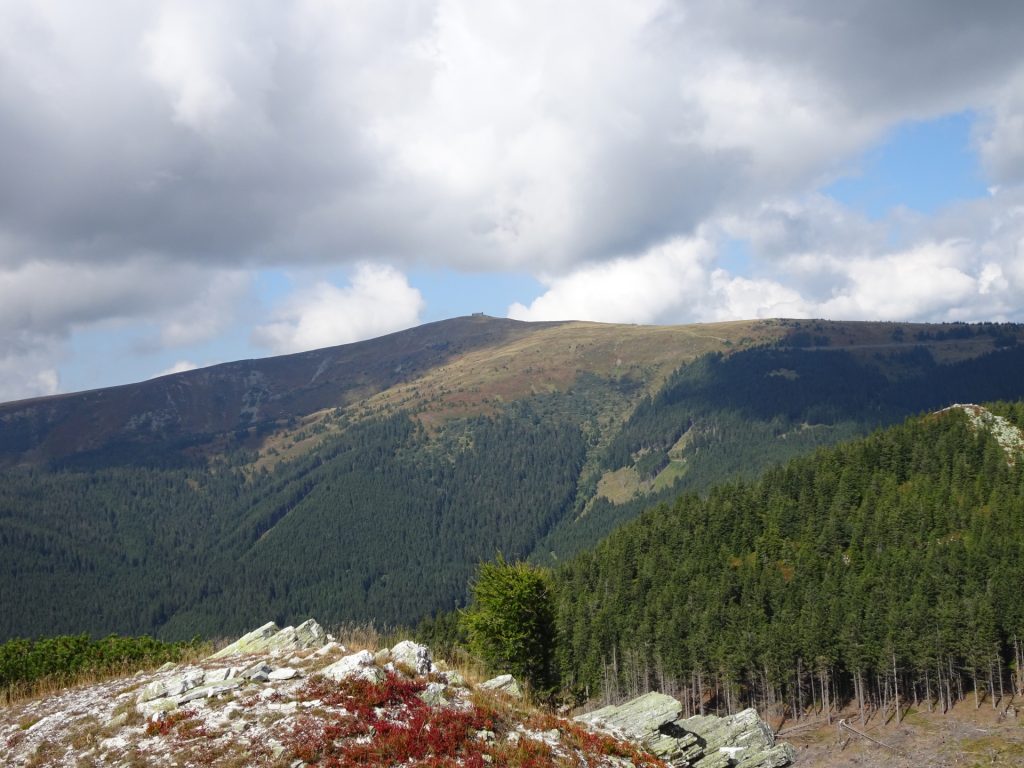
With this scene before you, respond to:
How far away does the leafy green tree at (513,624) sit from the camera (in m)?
49.7

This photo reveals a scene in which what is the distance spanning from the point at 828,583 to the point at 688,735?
295 ft

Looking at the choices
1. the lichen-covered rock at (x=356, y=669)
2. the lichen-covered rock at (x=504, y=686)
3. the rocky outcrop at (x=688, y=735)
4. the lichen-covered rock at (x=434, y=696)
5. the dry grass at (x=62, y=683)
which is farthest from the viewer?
the rocky outcrop at (x=688, y=735)

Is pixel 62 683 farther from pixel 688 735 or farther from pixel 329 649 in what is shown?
pixel 688 735

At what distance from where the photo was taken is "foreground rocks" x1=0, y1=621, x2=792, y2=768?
61.2 feet

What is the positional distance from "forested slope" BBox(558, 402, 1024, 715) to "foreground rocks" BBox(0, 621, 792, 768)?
7166 cm

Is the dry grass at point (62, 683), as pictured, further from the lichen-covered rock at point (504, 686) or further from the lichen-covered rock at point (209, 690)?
the lichen-covered rock at point (504, 686)

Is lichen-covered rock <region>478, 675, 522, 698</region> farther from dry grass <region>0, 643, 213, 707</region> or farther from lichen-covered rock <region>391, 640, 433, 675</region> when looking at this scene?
dry grass <region>0, 643, 213, 707</region>

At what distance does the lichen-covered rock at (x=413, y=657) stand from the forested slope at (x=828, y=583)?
70.4 metres

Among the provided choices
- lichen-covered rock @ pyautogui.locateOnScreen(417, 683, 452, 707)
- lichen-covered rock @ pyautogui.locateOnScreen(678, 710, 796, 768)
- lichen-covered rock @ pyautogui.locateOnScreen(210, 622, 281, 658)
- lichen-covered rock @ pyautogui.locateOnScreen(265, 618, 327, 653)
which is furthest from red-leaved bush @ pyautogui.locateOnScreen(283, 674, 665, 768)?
lichen-covered rock @ pyautogui.locateOnScreen(210, 622, 281, 658)

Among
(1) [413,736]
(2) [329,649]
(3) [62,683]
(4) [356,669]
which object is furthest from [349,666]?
(3) [62,683]

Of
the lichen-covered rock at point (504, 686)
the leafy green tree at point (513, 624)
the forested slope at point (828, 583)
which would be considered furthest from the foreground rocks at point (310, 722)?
the forested slope at point (828, 583)

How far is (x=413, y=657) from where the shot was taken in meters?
24.9

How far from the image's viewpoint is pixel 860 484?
13375 centimetres

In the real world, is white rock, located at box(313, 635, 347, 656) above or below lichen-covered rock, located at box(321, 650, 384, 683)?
below
